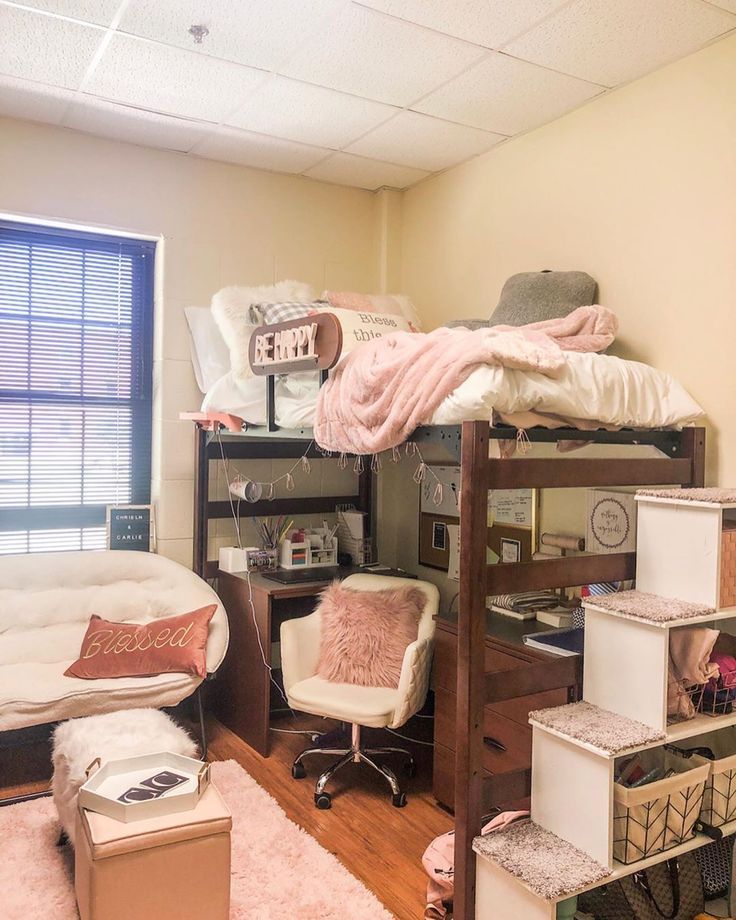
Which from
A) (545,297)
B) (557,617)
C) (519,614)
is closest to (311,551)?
(519,614)

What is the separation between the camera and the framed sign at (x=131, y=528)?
3.62 metres

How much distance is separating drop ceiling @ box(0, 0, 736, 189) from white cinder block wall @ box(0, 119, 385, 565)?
0.14 meters

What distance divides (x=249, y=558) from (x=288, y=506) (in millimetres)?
395

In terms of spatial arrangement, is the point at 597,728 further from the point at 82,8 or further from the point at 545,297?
the point at 82,8

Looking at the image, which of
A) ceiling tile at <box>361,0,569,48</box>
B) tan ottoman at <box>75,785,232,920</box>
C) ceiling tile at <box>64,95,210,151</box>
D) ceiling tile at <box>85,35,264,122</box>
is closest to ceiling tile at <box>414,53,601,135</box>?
ceiling tile at <box>361,0,569,48</box>

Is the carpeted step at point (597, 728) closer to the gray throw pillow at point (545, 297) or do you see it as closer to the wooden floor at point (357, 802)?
the wooden floor at point (357, 802)

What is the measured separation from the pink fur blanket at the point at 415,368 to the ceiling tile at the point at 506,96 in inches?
34.5

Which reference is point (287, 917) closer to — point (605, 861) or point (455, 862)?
point (455, 862)

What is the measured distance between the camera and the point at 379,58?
8.77 feet

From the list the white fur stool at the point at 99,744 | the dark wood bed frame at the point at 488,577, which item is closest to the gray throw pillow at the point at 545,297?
the dark wood bed frame at the point at 488,577

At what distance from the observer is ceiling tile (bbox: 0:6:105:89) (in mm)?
2492

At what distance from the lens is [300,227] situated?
4.00 m

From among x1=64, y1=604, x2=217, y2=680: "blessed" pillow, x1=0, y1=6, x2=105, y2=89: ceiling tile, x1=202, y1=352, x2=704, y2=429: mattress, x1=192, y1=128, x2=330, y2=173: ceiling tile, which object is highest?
x1=192, y1=128, x2=330, y2=173: ceiling tile

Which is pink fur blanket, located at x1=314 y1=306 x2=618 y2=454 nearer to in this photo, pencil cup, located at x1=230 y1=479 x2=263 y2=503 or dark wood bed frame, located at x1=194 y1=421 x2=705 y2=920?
dark wood bed frame, located at x1=194 y1=421 x2=705 y2=920
